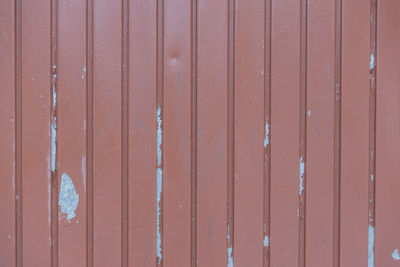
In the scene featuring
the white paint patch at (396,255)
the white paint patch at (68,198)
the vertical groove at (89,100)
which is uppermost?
the vertical groove at (89,100)

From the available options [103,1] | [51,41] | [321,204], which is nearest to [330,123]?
[321,204]

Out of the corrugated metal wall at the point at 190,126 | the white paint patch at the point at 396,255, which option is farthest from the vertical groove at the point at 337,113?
the white paint patch at the point at 396,255

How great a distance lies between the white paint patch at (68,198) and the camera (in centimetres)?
108

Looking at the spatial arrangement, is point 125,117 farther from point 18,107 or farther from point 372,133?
point 372,133

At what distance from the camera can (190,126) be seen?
42.5 inches

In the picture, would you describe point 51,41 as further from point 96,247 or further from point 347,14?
point 347,14

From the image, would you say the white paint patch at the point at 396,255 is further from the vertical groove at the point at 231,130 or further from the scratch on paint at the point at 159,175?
the scratch on paint at the point at 159,175

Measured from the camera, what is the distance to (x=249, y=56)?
1.08 meters

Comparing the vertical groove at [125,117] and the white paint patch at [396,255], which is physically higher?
→ the vertical groove at [125,117]

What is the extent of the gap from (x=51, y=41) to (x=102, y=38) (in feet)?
0.51

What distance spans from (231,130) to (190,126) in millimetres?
125

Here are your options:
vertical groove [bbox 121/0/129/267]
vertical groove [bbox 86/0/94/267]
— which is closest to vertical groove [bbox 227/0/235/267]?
vertical groove [bbox 121/0/129/267]

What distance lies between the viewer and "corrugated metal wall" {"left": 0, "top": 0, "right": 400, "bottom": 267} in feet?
3.53

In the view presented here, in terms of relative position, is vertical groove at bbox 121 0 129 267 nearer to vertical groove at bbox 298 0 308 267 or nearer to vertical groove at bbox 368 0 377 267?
vertical groove at bbox 298 0 308 267
